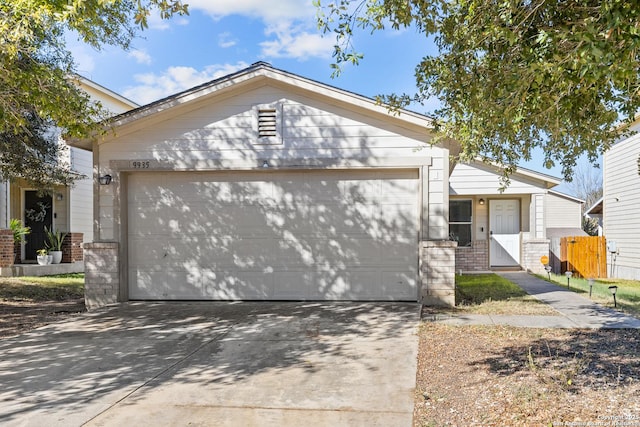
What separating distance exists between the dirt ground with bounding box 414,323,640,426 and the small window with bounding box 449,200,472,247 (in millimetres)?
9215

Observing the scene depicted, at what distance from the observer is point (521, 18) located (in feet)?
14.8

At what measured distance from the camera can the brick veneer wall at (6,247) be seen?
13102 millimetres

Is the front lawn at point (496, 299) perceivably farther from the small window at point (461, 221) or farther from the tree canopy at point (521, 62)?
the small window at point (461, 221)

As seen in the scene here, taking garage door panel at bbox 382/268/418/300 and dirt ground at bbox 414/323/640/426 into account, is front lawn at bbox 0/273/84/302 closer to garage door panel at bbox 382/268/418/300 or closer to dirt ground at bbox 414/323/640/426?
garage door panel at bbox 382/268/418/300

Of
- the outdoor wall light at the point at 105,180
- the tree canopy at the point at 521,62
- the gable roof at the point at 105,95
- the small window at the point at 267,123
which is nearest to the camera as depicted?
the tree canopy at the point at 521,62

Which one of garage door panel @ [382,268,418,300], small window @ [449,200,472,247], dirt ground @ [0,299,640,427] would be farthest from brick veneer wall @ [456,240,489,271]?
dirt ground @ [0,299,640,427]

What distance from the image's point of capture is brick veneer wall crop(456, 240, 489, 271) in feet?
49.1

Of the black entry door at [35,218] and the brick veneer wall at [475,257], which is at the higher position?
the black entry door at [35,218]

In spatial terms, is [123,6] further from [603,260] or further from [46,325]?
[603,260]

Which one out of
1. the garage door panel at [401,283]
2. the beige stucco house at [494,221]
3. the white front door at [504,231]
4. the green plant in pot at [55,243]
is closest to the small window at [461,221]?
the beige stucco house at [494,221]

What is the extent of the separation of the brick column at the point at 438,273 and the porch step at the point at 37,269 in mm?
11935

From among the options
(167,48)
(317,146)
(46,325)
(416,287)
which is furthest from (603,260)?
(46,325)

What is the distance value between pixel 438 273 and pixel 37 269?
40.1 feet

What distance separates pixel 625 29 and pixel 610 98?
204 centimetres
